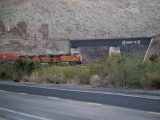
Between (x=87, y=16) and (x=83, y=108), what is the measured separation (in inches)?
3152

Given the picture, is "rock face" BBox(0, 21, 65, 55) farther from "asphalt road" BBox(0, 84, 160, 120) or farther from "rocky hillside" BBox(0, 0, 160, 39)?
"asphalt road" BBox(0, 84, 160, 120)

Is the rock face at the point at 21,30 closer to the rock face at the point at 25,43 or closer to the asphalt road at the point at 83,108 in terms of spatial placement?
the rock face at the point at 25,43

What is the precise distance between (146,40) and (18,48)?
31.7 m

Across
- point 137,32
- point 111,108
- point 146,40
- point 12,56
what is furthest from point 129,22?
point 111,108

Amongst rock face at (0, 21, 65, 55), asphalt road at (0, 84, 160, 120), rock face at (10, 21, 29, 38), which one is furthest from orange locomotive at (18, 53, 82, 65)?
asphalt road at (0, 84, 160, 120)

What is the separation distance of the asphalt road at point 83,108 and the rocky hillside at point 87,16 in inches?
2471

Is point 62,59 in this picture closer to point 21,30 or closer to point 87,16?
point 21,30

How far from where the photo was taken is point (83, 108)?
10641mm

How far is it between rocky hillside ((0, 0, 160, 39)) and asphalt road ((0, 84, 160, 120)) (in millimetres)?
62775

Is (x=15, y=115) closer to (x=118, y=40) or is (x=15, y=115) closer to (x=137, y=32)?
(x=118, y=40)

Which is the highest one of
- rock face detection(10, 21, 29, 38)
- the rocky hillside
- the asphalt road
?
the rocky hillside

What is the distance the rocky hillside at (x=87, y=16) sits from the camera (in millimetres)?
77688

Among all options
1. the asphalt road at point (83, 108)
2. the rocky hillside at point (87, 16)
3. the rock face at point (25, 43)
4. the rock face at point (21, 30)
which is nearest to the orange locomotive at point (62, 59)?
the rock face at point (25, 43)

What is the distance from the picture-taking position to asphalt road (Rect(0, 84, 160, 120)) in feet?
30.2
